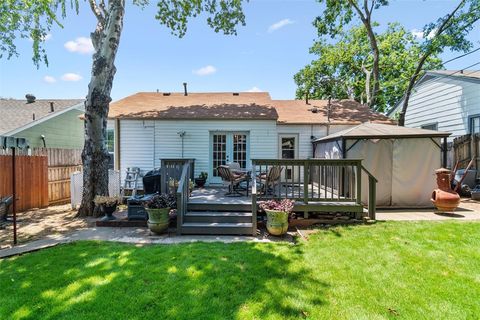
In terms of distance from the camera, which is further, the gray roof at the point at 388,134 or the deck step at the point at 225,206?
the gray roof at the point at 388,134

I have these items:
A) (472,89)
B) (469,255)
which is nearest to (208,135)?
(469,255)

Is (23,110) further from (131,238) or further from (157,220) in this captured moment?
(157,220)

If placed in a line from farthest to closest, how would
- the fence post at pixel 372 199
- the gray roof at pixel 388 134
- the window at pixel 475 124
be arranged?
the window at pixel 475 124 → the gray roof at pixel 388 134 → the fence post at pixel 372 199

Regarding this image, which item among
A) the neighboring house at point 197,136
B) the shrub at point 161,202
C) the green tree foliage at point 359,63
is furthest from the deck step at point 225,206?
the green tree foliage at point 359,63

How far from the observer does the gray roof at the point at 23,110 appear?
41.7 ft

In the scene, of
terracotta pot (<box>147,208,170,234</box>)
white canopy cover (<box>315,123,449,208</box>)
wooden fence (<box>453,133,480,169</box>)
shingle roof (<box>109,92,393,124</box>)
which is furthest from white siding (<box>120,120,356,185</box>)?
wooden fence (<box>453,133,480,169</box>)

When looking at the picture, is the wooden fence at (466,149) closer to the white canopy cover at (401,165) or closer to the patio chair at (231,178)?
the white canopy cover at (401,165)

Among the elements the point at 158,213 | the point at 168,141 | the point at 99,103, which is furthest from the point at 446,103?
the point at 99,103

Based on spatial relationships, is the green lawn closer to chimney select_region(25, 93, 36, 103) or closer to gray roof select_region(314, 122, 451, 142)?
gray roof select_region(314, 122, 451, 142)

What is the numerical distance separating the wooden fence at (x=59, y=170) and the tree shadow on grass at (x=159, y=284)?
18.4 ft

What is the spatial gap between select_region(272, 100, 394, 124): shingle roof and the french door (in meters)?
2.32

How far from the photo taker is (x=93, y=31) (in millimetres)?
7738

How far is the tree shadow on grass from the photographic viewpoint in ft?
9.37

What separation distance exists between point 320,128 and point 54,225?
10.4 meters
